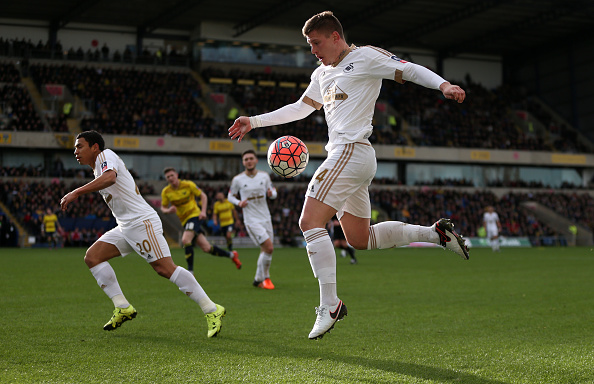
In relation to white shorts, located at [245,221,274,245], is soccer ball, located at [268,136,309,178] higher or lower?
higher

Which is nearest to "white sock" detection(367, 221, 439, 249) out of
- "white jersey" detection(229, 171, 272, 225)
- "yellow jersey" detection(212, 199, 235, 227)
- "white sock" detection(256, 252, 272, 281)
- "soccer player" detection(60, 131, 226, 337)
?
"soccer player" detection(60, 131, 226, 337)

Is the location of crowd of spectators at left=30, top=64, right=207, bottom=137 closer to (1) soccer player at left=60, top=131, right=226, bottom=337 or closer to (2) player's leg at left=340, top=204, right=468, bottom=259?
(1) soccer player at left=60, top=131, right=226, bottom=337

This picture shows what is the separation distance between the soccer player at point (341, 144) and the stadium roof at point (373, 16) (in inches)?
1416

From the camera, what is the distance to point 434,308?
848cm

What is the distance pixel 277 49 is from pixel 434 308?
41.4 metres

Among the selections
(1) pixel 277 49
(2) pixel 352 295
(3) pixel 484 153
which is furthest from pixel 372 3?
(2) pixel 352 295

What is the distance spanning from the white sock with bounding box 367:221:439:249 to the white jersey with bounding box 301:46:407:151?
0.98m

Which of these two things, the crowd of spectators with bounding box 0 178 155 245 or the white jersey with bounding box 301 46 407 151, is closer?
the white jersey with bounding box 301 46 407 151

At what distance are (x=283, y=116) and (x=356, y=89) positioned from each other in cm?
92

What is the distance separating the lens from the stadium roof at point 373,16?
40469 mm

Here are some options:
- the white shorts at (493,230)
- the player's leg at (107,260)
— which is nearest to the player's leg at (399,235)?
the player's leg at (107,260)

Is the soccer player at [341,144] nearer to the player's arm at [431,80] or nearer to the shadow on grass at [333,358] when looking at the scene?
the player's arm at [431,80]

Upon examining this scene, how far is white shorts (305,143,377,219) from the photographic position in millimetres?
5250

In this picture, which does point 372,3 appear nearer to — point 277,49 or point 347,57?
point 277,49
